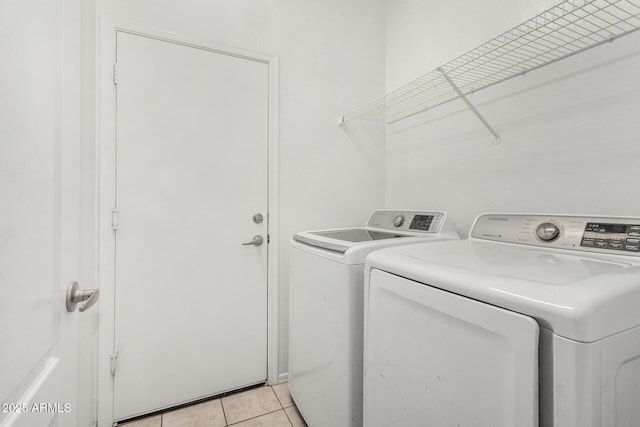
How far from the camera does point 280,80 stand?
6.13 feet

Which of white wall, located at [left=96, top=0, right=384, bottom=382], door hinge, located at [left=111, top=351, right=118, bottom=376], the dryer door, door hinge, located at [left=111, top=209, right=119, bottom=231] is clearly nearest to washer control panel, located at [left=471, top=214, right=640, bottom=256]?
the dryer door

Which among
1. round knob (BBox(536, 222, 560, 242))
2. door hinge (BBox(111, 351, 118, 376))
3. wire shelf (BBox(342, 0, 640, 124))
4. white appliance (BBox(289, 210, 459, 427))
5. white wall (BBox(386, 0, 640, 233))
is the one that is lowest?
door hinge (BBox(111, 351, 118, 376))

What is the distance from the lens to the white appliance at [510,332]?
1.70 feet

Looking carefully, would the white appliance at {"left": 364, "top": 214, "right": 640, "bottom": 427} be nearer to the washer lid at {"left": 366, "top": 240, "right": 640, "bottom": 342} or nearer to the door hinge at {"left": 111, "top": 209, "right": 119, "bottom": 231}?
the washer lid at {"left": 366, "top": 240, "right": 640, "bottom": 342}

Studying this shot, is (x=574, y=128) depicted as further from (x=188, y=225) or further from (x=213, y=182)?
(x=188, y=225)

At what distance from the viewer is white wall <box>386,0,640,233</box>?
42.1 inches

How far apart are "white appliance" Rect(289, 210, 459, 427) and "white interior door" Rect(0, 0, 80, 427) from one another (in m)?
0.83

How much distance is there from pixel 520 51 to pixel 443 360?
142cm

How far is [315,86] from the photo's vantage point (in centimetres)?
198

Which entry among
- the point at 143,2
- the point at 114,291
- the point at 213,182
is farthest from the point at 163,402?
the point at 143,2

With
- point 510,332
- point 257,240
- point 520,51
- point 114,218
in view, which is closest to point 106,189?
point 114,218

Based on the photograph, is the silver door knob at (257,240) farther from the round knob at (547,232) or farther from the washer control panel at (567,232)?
the round knob at (547,232)

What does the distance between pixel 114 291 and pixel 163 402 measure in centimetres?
69

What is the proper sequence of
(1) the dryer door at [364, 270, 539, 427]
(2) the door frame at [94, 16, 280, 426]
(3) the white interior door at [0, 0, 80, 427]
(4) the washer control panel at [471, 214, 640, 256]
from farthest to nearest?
1. (2) the door frame at [94, 16, 280, 426]
2. (4) the washer control panel at [471, 214, 640, 256]
3. (1) the dryer door at [364, 270, 539, 427]
4. (3) the white interior door at [0, 0, 80, 427]
